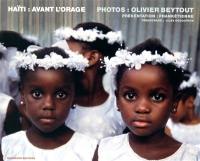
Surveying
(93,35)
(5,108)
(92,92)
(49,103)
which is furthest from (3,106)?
(93,35)

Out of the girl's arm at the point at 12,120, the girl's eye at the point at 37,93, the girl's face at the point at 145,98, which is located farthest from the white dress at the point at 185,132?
the girl's arm at the point at 12,120

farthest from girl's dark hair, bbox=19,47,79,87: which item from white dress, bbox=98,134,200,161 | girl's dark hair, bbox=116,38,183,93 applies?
white dress, bbox=98,134,200,161

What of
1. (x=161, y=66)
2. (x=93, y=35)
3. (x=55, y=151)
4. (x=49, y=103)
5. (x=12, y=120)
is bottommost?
(x=55, y=151)

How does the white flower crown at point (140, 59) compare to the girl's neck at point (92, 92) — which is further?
Result: the girl's neck at point (92, 92)

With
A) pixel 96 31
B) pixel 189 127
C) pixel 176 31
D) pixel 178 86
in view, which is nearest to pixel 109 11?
pixel 96 31

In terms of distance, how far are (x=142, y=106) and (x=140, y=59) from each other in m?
0.19

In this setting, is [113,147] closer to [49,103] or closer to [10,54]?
[49,103]

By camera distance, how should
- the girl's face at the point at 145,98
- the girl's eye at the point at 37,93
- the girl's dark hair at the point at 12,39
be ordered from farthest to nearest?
the girl's dark hair at the point at 12,39, the girl's eye at the point at 37,93, the girl's face at the point at 145,98

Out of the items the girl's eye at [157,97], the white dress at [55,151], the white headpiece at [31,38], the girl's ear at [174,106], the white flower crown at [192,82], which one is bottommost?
the white dress at [55,151]

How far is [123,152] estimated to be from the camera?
2.02 metres

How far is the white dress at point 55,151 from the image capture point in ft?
6.78

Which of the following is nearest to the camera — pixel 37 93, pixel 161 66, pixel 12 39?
pixel 161 66

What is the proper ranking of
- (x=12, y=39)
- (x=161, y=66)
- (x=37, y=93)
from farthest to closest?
(x=12, y=39), (x=37, y=93), (x=161, y=66)

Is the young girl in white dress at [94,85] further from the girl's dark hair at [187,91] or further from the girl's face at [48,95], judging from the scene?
the girl's dark hair at [187,91]
